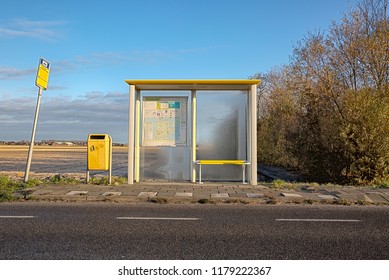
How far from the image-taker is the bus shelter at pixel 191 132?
43.7 feet

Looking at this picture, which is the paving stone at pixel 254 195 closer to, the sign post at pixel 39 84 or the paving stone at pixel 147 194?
the paving stone at pixel 147 194

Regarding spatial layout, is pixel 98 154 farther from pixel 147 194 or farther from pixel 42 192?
pixel 147 194

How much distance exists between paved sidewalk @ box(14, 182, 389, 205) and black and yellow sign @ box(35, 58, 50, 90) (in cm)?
322

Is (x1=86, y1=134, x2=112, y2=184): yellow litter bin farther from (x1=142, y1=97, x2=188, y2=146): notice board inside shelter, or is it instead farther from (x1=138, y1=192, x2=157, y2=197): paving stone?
(x1=138, y1=192, x2=157, y2=197): paving stone

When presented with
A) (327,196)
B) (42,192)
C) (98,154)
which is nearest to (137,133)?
(98,154)

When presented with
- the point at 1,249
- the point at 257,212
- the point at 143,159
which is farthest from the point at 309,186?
the point at 1,249

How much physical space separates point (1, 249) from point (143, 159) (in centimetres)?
833

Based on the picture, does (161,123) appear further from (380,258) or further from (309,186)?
(380,258)

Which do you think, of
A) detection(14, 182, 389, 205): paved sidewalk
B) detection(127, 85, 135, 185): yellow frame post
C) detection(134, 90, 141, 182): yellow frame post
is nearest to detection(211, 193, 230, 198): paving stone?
detection(14, 182, 389, 205): paved sidewalk

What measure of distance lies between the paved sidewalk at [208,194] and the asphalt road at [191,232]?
0.66 metres

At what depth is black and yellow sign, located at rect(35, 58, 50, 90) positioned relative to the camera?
12.7 metres

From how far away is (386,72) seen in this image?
663 inches

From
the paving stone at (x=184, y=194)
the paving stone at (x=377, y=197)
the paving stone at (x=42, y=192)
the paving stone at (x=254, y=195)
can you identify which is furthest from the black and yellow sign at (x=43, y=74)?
the paving stone at (x=377, y=197)

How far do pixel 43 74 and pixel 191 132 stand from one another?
5.01 meters
